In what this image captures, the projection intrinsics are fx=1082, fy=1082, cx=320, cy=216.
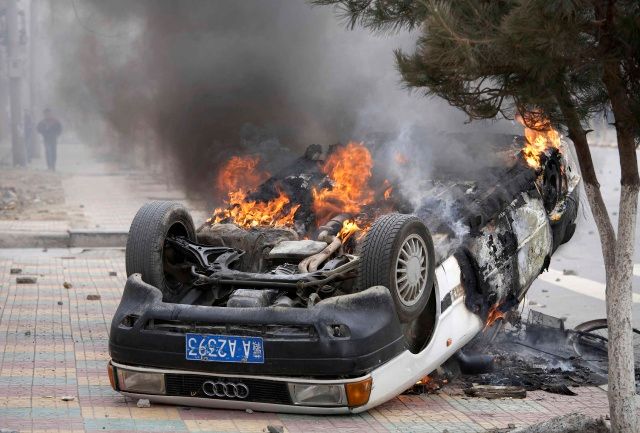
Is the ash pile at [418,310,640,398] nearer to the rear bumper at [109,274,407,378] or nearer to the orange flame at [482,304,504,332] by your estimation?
the orange flame at [482,304,504,332]

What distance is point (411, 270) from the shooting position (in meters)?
6.30

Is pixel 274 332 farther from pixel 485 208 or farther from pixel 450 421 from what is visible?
pixel 485 208

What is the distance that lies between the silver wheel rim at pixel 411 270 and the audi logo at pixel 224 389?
1030mm

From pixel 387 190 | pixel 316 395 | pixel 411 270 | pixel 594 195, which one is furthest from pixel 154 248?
pixel 594 195

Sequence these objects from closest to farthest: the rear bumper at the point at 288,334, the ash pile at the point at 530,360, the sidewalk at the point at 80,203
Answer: the rear bumper at the point at 288,334
the ash pile at the point at 530,360
the sidewalk at the point at 80,203

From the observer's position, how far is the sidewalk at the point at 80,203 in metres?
14.9

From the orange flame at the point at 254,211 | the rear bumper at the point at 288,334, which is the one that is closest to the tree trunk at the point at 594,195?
the rear bumper at the point at 288,334

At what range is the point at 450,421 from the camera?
627 centimetres

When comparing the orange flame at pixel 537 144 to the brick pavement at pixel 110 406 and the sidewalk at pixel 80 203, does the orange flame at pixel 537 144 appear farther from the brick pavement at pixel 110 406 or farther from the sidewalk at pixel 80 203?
the sidewalk at pixel 80 203

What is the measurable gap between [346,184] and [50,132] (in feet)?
67.6

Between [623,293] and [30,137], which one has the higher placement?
[623,293]

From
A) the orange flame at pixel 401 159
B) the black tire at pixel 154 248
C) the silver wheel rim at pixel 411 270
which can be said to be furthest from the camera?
the orange flame at pixel 401 159

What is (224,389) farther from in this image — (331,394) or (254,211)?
(254,211)

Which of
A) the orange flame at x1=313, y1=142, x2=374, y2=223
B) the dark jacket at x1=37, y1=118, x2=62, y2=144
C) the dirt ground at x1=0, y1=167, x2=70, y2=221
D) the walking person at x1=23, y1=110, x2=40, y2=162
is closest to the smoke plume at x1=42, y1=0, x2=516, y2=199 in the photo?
the orange flame at x1=313, y1=142, x2=374, y2=223
